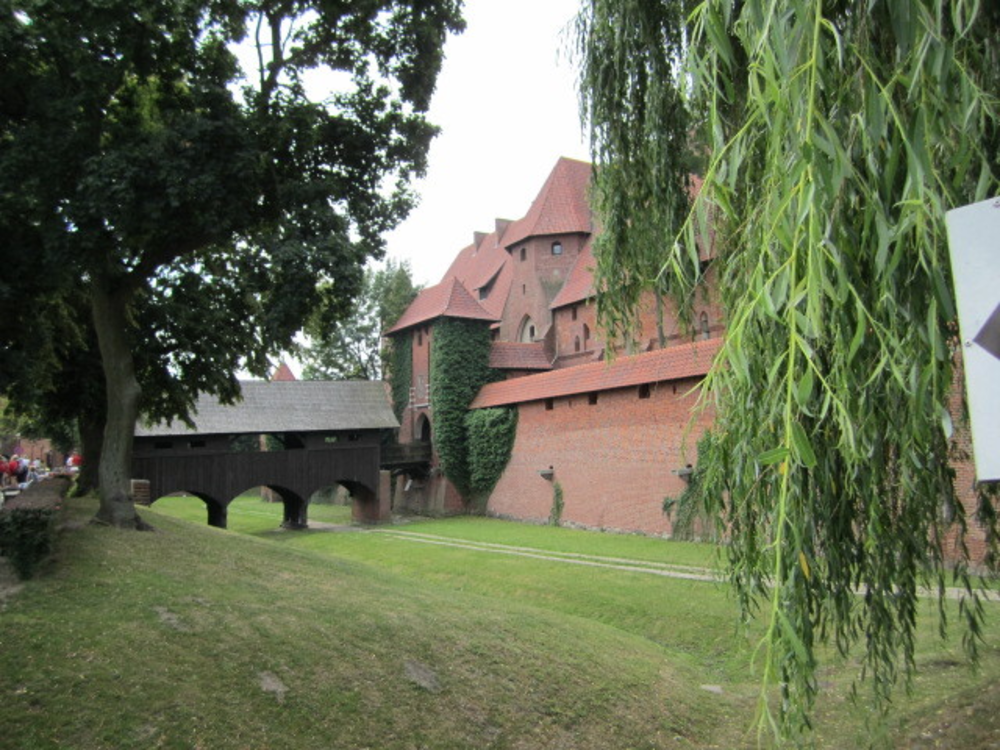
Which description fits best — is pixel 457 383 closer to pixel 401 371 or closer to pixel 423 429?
pixel 423 429

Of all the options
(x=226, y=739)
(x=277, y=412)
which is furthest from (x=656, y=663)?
(x=277, y=412)

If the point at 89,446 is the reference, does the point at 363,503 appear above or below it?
below

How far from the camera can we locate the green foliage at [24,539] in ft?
29.4

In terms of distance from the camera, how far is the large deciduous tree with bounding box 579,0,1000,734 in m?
2.59

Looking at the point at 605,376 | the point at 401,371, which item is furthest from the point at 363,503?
the point at 605,376

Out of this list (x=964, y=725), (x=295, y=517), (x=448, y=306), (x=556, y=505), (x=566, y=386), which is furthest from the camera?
(x=448, y=306)

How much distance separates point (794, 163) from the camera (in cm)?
278

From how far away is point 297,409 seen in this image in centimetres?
3412

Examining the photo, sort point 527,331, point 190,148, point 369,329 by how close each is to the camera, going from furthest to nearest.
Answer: point 369,329 < point 527,331 < point 190,148

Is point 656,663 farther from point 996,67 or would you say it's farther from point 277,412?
point 277,412

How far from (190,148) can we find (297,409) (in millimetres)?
23514

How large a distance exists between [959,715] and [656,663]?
14.7 ft

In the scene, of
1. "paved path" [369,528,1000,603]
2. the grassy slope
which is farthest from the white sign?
"paved path" [369,528,1000,603]

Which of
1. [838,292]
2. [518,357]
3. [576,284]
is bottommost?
[838,292]
